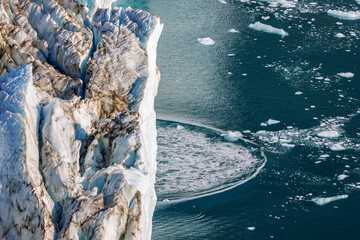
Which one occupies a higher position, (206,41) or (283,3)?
(283,3)

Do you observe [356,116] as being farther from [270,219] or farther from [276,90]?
[270,219]

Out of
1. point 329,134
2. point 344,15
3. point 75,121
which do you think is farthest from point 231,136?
point 344,15

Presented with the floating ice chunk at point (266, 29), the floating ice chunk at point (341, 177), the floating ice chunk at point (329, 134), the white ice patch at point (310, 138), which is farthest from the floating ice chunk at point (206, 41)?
the floating ice chunk at point (341, 177)

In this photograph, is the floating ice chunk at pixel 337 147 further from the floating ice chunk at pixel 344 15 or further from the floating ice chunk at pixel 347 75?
the floating ice chunk at pixel 344 15

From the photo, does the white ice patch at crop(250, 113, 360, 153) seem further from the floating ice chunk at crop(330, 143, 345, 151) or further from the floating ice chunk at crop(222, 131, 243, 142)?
the floating ice chunk at crop(222, 131, 243, 142)

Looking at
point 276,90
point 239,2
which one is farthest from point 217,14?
point 276,90

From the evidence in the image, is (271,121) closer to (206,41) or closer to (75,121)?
(206,41)

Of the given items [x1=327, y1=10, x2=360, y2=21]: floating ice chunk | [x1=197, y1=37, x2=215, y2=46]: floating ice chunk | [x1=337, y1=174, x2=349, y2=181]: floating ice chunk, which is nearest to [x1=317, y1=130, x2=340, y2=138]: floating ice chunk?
[x1=337, y1=174, x2=349, y2=181]: floating ice chunk
